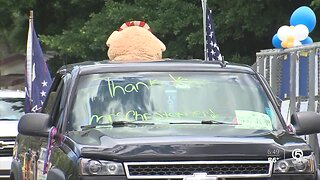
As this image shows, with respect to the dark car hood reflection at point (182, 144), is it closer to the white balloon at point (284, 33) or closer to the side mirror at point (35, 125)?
the side mirror at point (35, 125)

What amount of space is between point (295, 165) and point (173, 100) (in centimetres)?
117

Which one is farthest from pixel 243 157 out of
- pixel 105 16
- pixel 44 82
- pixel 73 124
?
pixel 105 16

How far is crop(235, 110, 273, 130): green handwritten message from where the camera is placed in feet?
19.9

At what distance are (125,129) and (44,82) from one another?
26.2ft

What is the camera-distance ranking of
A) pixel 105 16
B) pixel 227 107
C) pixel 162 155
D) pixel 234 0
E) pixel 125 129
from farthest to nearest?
1. pixel 105 16
2. pixel 234 0
3. pixel 227 107
4. pixel 125 129
5. pixel 162 155

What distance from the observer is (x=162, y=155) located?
17.5 ft

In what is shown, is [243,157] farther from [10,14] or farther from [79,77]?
[10,14]

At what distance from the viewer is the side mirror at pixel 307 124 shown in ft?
20.3

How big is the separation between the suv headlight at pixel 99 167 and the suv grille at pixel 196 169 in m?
0.06

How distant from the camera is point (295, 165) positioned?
217 inches

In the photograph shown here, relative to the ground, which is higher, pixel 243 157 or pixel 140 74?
pixel 140 74

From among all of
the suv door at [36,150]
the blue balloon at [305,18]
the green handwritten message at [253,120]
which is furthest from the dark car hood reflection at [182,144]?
the blue balloon at [305,18]

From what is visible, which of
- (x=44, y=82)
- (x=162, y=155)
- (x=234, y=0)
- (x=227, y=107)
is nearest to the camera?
(x=162, y=155)

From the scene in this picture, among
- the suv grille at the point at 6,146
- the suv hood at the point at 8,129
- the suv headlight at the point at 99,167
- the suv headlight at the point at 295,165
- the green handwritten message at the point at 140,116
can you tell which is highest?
the green handwritten message at the point at 140,116
